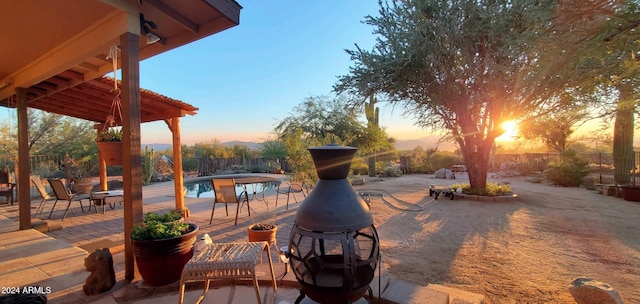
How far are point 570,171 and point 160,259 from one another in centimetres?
1200

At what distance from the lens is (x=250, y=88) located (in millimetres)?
13445

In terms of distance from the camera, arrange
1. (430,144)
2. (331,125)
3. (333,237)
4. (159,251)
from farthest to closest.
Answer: (430,144)
(331,125)
(159,251)
(333,237)

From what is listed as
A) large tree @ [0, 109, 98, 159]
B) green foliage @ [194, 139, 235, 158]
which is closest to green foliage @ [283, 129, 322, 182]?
large tree @ [0, 109, 98, 159]

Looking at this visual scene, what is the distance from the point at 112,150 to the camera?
8.70 ft

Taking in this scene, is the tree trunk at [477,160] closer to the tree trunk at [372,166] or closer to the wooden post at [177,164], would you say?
the tree trunk at [372,166]

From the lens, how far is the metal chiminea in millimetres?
1680

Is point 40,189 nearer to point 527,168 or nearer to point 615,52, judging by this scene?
point 615,52

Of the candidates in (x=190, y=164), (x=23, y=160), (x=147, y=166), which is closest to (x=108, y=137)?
(x=23, y=160)

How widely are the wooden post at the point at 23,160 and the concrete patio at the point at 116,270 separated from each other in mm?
238

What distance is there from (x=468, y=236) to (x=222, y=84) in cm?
1217

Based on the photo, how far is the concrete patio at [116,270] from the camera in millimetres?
2146

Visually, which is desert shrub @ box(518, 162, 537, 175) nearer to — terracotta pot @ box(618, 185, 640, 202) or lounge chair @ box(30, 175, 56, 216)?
terracotta pot @ box(618, 185, 640, 202)

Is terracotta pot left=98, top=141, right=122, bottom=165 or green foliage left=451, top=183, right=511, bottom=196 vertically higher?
terracotta pot left=98, top=141, right=122, bottom=165

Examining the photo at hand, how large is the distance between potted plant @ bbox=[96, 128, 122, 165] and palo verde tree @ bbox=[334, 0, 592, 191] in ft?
19.3
